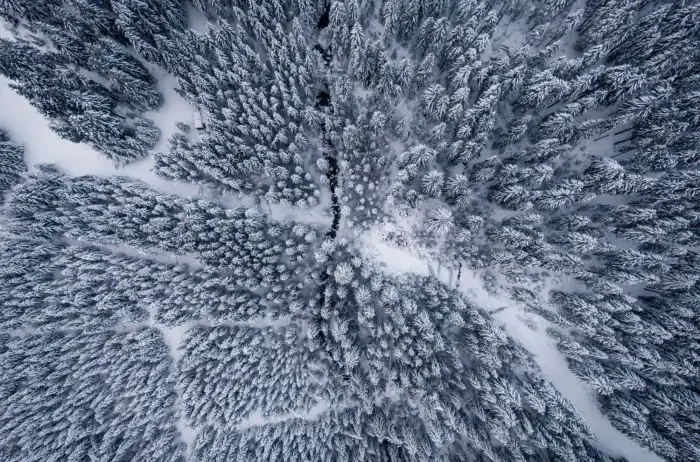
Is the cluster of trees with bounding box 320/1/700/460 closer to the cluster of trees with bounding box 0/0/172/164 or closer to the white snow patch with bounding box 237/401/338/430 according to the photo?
the white snow patch with bounding box 237/401/338/430

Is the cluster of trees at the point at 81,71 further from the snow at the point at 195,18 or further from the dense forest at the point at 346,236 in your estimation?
the snow at the point at 195,18

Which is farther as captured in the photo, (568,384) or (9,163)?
(9,163)

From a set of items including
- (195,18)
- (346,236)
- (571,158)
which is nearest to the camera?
(571,158)

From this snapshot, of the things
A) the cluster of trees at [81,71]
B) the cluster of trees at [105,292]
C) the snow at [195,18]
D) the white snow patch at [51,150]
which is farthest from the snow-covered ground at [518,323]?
the snow at [195,18]

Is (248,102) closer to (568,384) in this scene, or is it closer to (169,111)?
(169,111)

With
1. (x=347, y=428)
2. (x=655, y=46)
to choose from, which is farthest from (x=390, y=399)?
(x=655, y=46)

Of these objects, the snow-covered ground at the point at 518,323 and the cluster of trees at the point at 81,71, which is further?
the snow-covered ground at the point at 518,323

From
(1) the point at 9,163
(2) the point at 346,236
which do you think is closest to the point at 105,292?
(1) the point at 9,163
